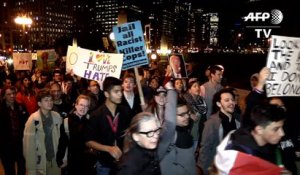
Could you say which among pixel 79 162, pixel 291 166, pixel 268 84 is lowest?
pixel 79 162

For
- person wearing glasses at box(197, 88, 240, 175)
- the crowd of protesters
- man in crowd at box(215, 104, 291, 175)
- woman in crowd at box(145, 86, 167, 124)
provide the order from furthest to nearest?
person wearing glasses at box(197, 88, 240, 175)
woman in crowd at box(145, 86, 167, 124)
the crowd of protesters
man in crowd at box(215, 104, 291, 175)

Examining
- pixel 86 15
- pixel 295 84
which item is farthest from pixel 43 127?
pixel 86 15

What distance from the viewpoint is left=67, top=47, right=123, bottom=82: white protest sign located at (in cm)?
860

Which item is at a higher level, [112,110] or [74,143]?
[112,110]

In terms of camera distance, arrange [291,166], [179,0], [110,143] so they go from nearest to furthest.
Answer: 1. [291,166]
2. [110,143]
3. [179,0]

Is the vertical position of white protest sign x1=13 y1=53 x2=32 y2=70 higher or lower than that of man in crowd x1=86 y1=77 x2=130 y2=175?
higher

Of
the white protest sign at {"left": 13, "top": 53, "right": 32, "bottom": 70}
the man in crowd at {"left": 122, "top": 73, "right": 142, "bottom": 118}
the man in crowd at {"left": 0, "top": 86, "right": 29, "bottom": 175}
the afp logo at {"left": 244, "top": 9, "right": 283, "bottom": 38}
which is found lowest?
the man in crowd at {"left": 0, "top": 86, "right": 29, "bottom": 175}

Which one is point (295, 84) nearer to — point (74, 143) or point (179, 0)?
point (74, 143)

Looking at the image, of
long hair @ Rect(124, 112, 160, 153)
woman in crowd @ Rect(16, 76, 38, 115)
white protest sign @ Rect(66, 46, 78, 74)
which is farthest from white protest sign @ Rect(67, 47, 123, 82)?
long hair @ Rect(124, 112, 160, 153)

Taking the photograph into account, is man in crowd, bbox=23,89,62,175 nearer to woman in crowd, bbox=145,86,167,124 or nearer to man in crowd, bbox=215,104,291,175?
woman in crowd, bbox=145,86,167,124

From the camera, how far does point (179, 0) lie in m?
Result: 151

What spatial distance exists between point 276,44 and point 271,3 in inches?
310

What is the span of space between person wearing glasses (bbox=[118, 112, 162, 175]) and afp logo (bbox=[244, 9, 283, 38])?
7744 mm

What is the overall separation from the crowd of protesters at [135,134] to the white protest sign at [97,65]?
1339 millimetres
